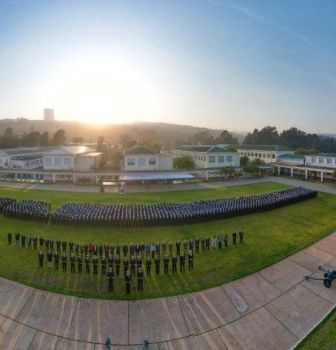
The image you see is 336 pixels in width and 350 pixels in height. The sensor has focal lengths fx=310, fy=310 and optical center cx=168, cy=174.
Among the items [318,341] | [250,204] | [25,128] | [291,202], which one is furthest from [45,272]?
[25,128]

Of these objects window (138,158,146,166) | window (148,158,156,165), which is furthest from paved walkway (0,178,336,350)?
window (148,158,156,165)

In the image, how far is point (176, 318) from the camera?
11.0 metres

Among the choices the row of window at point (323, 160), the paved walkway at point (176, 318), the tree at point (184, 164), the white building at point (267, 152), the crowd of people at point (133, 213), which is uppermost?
the white building at point (267, 152)

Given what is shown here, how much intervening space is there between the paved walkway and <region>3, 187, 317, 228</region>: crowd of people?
26.1ft

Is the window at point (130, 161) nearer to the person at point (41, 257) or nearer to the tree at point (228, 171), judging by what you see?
the tree at point (228, 171)

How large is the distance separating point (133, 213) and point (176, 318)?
35.2ft

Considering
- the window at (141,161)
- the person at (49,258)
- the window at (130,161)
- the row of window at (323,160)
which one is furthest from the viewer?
the window at (141,161)

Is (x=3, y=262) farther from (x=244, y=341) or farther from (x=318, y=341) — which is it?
(x=318, y=341)

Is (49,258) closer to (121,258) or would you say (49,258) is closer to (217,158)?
(121,258)

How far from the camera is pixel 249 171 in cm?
4519

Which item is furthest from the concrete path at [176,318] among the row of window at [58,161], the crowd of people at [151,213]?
the row of window at [58,161]

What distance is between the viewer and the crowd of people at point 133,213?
20.4 m

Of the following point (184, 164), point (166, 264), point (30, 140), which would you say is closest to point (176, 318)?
point (166, 264)

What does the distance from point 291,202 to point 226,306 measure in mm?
18016
